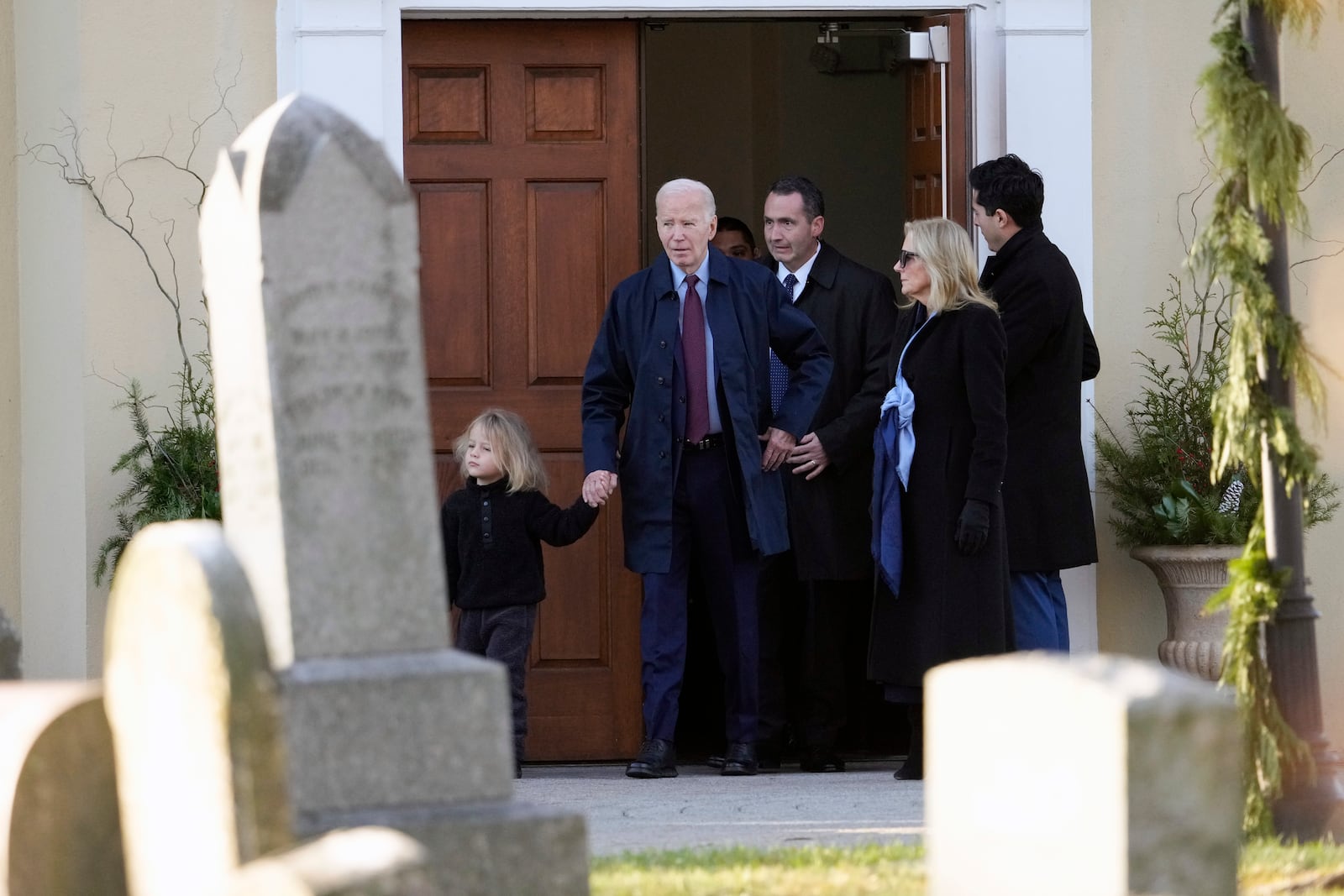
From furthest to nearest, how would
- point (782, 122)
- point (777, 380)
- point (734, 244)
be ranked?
point (782, 122)
point (734, 244)
point (777, 380)

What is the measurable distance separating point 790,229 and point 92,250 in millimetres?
2613

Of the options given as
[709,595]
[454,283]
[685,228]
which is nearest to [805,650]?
[709,595]

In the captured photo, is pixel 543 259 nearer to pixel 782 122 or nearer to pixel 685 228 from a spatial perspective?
pixel 685 228

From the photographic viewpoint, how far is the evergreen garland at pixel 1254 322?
17.7 ft

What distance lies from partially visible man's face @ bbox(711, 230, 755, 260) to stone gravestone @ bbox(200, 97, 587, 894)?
4791mm

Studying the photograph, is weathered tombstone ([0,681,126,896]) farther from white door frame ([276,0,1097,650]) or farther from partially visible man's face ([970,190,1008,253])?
partially visible man's face ([970,190,1008,253])

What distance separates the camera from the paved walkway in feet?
19.1

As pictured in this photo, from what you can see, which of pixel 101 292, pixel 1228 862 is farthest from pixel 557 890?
pixel 101 292

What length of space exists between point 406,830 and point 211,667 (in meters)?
0.49

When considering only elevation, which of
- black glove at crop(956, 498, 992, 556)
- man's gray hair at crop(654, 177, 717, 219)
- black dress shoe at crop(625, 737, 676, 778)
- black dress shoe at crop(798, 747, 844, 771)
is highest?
man's gray hair at crop(654, 177, 717, 219)

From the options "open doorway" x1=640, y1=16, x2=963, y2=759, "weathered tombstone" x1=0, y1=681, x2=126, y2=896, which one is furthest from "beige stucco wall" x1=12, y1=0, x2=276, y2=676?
"open doorway" x1=640, y1=16, x2=963, y2=759

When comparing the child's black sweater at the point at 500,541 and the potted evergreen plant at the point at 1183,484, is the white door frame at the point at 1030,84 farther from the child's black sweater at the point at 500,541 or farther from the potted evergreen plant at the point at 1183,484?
the child's black sweater at the point at 500,541

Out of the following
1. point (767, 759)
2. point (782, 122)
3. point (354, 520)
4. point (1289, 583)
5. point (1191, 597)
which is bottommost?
point (767, 759)

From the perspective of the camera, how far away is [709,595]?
7551 millimetres
